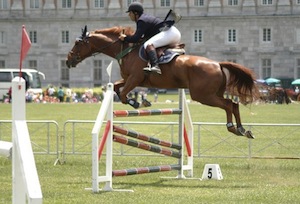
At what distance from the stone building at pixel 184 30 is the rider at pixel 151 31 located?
57.3m

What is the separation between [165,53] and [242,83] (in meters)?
1.25

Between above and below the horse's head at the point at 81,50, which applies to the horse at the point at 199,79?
below

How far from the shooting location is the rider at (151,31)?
47.8ft

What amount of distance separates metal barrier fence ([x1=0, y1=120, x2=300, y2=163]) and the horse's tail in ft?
11.6

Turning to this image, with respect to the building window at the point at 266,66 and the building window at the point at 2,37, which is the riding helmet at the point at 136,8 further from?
the building window at the point at 2,37

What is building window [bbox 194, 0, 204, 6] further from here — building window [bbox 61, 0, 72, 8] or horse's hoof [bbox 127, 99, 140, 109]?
horse's hoof [bbox 127, 99, 140, 109]

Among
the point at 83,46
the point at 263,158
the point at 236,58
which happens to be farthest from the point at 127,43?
the point at 236,58

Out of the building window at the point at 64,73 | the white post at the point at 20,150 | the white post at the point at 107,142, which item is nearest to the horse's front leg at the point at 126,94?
the white post at the point at 107,142

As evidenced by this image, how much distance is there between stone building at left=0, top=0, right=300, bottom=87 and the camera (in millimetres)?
73188

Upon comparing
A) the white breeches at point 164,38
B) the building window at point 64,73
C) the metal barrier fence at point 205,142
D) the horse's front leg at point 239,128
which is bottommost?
the building window at point 64,73

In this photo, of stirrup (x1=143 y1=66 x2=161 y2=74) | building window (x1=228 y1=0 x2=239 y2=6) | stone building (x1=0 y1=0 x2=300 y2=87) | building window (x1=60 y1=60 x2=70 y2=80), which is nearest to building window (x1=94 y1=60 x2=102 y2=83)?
stone building (x1=0 y1=0 x2=300 y2=87)

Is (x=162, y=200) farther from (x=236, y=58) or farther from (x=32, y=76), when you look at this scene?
(x=236, y=58)

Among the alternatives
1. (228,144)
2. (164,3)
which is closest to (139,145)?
(228,144)

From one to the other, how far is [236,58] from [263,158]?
54815 millimetres
